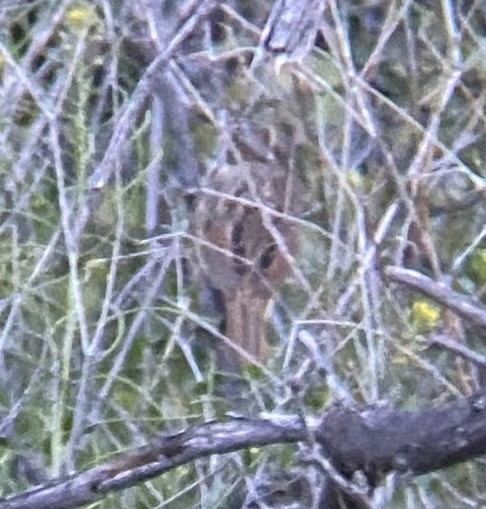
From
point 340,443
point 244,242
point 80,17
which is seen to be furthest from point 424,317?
point 80,17

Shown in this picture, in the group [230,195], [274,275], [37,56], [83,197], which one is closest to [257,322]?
[274,275]

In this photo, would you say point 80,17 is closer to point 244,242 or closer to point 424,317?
point 244,242

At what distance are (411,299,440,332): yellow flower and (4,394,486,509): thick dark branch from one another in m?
0.63

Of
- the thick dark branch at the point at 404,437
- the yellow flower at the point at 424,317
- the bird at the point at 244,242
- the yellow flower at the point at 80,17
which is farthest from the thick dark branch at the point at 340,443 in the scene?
the yellow flower at the point at 80,17

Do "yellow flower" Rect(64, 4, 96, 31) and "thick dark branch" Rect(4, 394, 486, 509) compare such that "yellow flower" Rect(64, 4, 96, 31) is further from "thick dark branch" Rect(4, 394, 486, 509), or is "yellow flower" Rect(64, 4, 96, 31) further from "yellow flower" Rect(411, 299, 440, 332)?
"thick dark branch" Rect(4, 394, 486, 509)

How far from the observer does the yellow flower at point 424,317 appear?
2025 millimetres

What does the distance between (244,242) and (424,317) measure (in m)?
0.37

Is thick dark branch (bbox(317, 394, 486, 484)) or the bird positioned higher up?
thick dark branch (bbox(317, 394, 486, 484))

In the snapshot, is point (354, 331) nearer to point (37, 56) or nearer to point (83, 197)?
point (83, 197)

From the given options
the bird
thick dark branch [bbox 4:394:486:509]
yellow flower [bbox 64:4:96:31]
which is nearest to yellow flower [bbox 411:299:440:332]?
the bird

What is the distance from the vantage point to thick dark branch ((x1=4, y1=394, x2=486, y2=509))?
4.35ft

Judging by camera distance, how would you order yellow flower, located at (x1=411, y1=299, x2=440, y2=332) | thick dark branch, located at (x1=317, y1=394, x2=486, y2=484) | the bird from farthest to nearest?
the bird
yellow flower, located at (x1=411, y1=299, x2=440, y2=332)
thick dark branch, located at (x1=317, y1=394, x2=486, y2=484)

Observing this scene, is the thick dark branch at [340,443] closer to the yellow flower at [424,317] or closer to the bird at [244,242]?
the yellow flower at [424,317]

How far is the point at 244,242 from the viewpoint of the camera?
2.24 m
